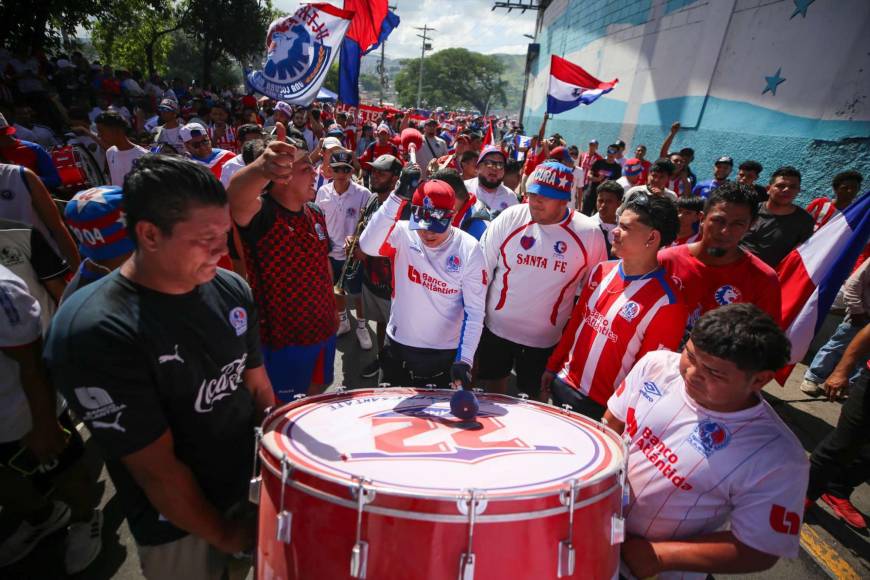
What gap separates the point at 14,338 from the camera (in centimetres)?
175

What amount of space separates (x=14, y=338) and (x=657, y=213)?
3145mm

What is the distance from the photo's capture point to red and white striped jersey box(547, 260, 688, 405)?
Result: 245 cm

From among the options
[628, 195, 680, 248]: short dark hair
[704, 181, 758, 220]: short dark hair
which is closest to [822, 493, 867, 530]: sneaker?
[704, 181, 758, 220]: short dark hair

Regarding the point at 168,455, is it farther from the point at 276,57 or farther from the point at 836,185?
the point at 836,185

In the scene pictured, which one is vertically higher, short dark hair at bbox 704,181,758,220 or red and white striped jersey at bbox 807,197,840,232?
short dark hair at bbox 704,181,758,220

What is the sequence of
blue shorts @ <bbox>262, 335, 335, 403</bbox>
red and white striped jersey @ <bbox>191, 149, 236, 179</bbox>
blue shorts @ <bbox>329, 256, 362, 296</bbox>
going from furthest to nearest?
1. red and white striped jersey @ <bbox>191, 149, 236, 179</bbox>
2. blue shorts @ <bbox>329, 256, 362, 296</bbox>
3. blue shorts @ <bbox>262, 335, 335, 403</bbox>

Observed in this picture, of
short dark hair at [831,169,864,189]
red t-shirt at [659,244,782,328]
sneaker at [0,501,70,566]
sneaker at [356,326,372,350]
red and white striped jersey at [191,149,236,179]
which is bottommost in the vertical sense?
sneaker at [356,326,372,350]

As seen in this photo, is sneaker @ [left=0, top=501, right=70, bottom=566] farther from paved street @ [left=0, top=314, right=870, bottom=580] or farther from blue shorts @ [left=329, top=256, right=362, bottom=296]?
blue shorts @ [left=329, top=256, right=362, bottom=296]

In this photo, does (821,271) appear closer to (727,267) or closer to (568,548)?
(727,267)

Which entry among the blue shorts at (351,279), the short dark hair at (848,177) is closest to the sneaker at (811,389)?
the short dark hair at (848,177)

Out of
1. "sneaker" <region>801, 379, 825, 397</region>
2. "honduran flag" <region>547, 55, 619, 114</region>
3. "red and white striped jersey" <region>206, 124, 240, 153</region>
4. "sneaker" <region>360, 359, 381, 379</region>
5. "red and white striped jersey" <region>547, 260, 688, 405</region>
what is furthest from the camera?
"honduran flag" <region>547, 55, 619, 114</region>

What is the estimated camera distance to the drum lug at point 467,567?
110 cm

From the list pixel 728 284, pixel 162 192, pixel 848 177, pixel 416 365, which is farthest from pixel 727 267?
pixel 848 177

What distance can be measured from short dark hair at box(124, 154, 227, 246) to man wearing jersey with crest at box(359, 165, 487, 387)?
1.43 meters
